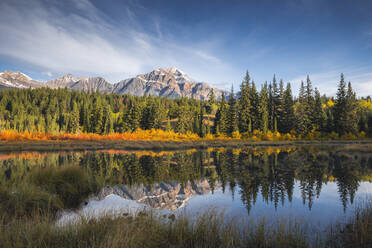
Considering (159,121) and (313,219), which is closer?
(313,219)

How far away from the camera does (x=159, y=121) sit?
85.1 metres

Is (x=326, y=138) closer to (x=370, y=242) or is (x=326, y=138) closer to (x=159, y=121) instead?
(x=159, y=121)

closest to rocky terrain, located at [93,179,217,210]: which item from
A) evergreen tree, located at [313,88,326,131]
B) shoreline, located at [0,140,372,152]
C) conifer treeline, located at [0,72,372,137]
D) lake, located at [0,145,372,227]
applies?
lake, located at [0,145,372,227]

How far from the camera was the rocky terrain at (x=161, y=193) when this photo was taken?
9848mm

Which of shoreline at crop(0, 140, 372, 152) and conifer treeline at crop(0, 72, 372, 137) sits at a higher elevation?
conifer treeline at crop(0, 72, 372, 137)

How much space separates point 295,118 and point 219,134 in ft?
82.5

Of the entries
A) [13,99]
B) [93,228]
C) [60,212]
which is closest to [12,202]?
[60,212]

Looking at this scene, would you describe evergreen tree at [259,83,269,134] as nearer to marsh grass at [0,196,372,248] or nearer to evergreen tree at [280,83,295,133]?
evergreen tree at [280,83,295,133]

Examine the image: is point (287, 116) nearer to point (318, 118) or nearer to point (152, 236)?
point (318, 118)

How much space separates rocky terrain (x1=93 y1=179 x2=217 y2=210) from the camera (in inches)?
388

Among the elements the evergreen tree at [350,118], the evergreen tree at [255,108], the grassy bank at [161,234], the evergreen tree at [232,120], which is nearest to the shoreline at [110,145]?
the evergreen tree at [350,118]

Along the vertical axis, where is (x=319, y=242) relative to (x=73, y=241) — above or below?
below

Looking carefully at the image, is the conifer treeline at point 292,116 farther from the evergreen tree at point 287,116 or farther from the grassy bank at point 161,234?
the grassy bank at point 161,234

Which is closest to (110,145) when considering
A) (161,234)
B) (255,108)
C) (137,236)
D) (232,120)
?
Answer: (232,120)
